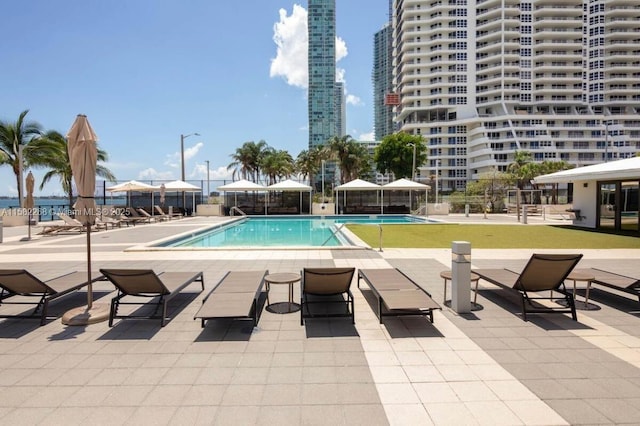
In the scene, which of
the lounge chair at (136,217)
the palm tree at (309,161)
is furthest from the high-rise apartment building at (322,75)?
the lounge chair at (136,217)

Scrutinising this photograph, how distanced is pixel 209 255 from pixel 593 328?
859 centimetres

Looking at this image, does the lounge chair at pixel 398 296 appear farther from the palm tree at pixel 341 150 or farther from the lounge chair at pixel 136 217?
the palm tree at pixel 341 150

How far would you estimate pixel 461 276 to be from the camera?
5.16 metres

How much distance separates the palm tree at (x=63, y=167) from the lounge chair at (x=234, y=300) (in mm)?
21257

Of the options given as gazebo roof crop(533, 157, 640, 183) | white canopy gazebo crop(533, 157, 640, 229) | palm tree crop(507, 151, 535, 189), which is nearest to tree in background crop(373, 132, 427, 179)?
palm tree crop(507, 151, 535, 189)

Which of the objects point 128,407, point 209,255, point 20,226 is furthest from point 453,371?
point 20,226

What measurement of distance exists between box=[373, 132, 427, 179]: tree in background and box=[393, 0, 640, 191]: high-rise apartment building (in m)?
16.6

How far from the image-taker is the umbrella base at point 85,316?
15.9ft

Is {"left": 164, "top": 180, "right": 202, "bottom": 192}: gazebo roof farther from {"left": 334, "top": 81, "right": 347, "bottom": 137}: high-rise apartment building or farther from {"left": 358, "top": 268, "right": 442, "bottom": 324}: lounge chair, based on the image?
{"left": 334, "top": 81, "right": 347, "bottom": 137}: high-rise apartment building

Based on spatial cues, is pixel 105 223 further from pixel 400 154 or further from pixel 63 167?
pixel 400 154

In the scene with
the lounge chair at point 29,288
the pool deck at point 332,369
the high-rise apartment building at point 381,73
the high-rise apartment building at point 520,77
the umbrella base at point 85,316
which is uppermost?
the high-rise apartment building at point 381,73

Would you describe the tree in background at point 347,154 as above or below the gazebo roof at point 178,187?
above

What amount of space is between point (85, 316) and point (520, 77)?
86.7 meters

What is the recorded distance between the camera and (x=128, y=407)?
2.92m
